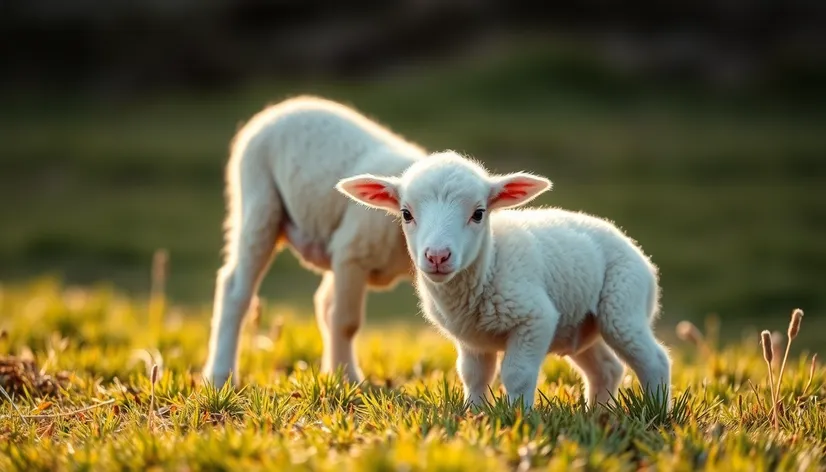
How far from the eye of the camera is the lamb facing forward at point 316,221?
6312mm

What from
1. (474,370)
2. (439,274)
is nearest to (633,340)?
(474,370)

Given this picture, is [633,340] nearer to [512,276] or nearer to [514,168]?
[512,276]

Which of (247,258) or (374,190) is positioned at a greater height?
(374,190)

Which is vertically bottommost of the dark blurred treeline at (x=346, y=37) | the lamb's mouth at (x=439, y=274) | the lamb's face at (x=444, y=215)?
the lamb's mouth at (x=439, y=274)

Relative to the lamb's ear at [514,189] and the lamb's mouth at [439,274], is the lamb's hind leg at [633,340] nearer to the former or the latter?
the lamb's ear at [514,189]

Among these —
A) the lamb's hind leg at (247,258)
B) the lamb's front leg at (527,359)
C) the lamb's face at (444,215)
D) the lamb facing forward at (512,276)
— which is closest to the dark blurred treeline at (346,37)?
the lamb's hind leg at (247,258)

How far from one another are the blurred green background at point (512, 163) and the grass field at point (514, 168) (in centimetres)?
5

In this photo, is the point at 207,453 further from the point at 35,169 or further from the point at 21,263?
the point at 35,169

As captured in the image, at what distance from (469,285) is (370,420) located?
88 centimetres

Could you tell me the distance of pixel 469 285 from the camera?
5137 mm

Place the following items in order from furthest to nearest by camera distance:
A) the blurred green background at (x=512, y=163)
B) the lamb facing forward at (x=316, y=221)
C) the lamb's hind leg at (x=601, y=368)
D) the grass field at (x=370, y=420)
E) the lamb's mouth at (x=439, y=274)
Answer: the blurred green background at (x=512, y=163) < the lamb facing forward at (x=316, y=221) < the lamb's hind leg at (x=601, y=368) < the lamb's mouth at (x=439, y=274) < the grass field at (x=370, y=420)

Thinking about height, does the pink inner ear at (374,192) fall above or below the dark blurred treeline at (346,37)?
below

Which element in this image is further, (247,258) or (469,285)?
(247,258)

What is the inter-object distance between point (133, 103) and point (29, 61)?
366cm
